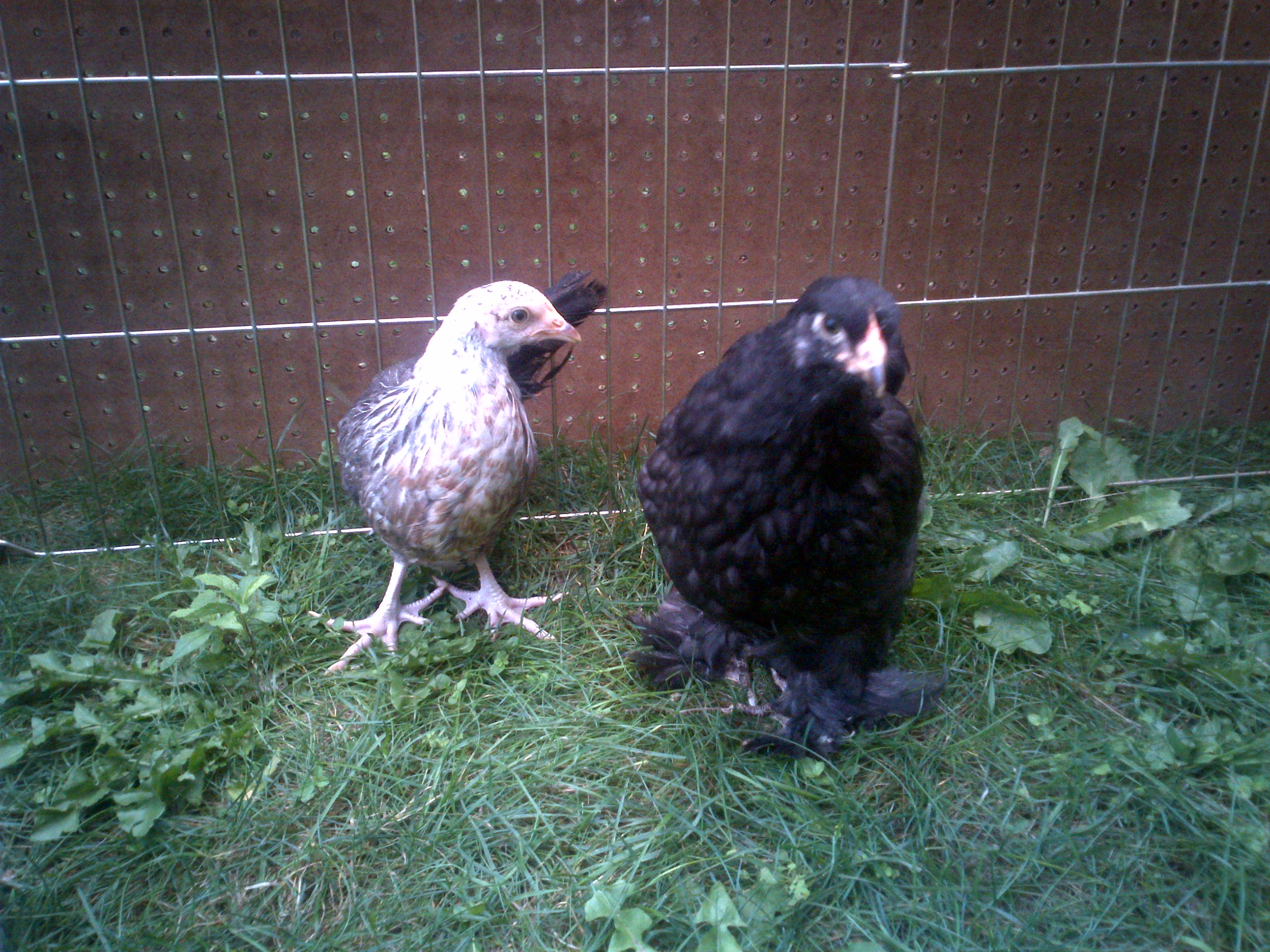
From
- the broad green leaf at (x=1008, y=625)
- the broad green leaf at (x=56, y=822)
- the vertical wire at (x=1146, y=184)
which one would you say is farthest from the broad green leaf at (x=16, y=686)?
the vertical wire at (x=1146, y=184)

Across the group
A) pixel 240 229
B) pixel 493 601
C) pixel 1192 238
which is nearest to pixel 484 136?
pixel 240 229

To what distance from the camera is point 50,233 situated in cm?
289

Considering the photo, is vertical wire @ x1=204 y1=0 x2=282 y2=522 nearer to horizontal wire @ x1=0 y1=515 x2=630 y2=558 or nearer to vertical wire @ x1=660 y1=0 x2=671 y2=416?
horizontal wire @ x1=0 y1=515 x2=630 y2=558

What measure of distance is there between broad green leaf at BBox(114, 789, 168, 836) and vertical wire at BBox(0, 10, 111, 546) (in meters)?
1.26

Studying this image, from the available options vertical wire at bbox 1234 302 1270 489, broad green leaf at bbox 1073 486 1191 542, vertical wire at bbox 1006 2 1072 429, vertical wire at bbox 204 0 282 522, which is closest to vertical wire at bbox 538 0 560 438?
vertical wire at bbox 204 0 282 522

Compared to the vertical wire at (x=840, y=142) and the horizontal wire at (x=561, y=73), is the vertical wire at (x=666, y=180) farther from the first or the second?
the vertical wire at (x=840, y=142)

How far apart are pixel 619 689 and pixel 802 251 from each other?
1896 millimetres

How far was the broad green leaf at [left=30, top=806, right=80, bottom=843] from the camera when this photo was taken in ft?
6.09

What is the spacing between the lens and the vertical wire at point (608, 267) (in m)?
2.84

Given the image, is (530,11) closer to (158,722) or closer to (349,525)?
(349,525)

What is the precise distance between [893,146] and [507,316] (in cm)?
138

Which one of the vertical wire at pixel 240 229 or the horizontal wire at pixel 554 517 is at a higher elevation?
the vertical wire at pixel 240 229

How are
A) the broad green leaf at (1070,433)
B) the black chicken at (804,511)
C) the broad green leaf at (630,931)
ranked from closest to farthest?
the broad green leaf at (630,931) < the black chicken at (804,511) < the broad green leaf at (1070,433)

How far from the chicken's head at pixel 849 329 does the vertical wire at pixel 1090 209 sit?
165 cm
